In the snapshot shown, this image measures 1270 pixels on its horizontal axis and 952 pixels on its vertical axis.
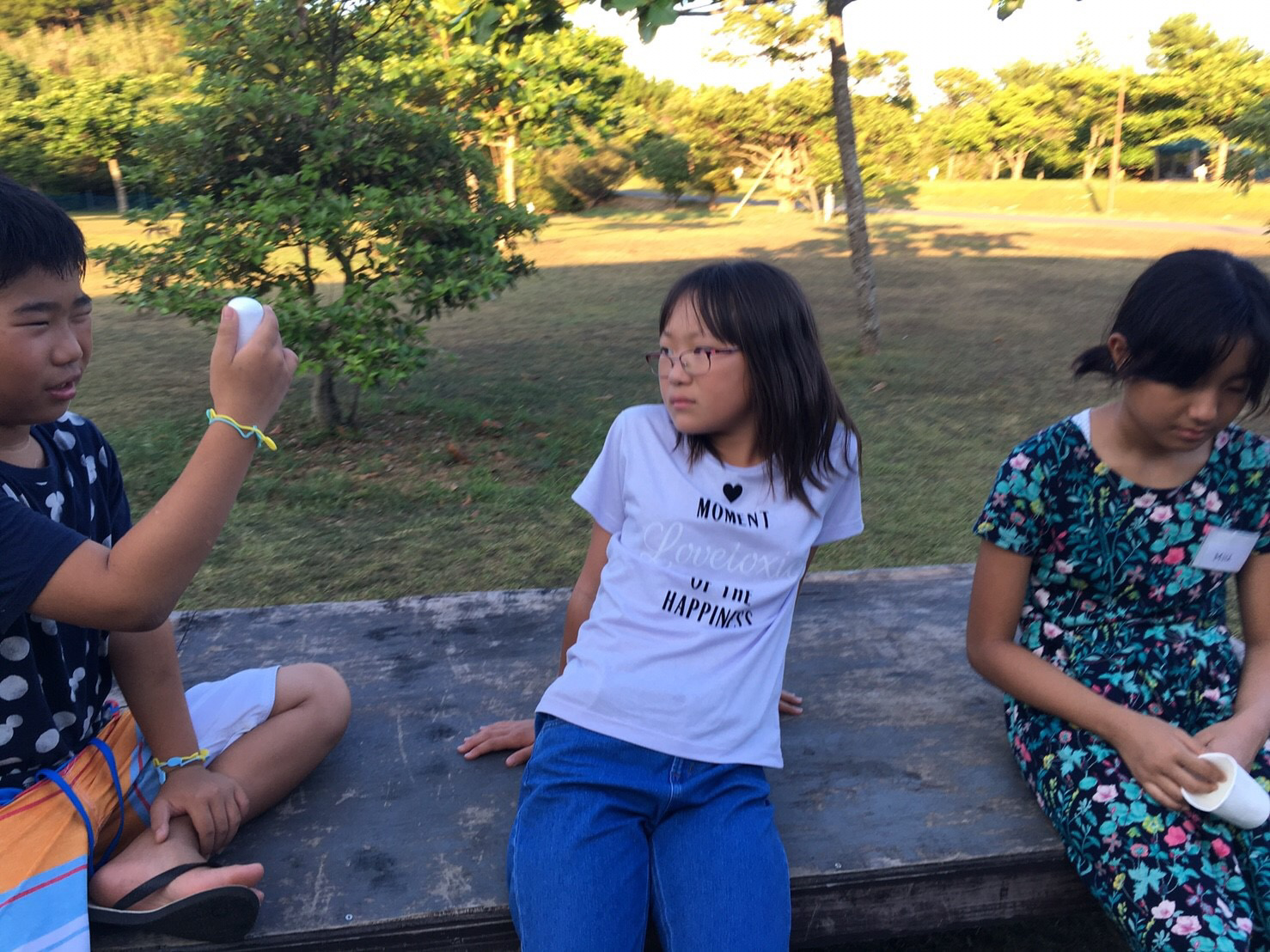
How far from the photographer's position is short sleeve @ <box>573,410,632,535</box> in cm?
191

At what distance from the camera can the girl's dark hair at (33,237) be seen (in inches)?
52.4

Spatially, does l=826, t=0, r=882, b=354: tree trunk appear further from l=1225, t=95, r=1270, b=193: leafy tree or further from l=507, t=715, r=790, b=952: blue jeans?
l=507, t=715, r=790, b=952: blue jeans

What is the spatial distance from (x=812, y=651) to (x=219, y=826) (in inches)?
55.8

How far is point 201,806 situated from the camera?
5.30ft

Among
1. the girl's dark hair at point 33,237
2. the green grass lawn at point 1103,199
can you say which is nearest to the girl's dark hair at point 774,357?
the girl's dark hair at point 33,237

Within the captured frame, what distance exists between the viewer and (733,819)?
1.59 m

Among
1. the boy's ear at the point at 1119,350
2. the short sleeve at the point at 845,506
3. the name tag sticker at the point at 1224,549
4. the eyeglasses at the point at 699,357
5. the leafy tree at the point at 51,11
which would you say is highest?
the leafy tree at the point at 51,11

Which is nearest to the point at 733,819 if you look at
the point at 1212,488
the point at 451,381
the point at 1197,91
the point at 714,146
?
the point at 1212,488

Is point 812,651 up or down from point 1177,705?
down

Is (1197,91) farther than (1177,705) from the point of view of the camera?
Yes

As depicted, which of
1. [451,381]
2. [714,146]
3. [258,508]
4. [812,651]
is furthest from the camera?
[714,146]

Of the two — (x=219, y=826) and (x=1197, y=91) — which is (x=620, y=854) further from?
(x=1197, y=91)

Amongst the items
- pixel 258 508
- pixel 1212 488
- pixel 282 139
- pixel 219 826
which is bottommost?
pixel 258 508

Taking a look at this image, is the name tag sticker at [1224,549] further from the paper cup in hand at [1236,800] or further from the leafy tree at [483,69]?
the leafy tree at [483,69]
